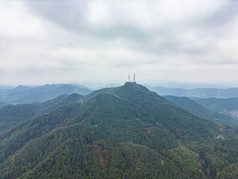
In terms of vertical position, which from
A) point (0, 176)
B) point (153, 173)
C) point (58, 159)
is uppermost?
point (58, 159)

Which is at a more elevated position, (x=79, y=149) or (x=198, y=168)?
(x=79, y=149)

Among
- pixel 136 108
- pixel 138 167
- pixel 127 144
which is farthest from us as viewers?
pixel 136 108

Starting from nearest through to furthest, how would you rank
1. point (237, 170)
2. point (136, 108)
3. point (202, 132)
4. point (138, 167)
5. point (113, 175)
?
point (113, 175), point (138, 167), point (237, 170), point (202, 132), point (136, 108)

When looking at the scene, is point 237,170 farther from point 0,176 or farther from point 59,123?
point 59,123

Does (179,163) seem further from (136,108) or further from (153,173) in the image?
(136,108)

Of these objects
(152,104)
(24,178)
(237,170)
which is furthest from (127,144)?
(152,104)

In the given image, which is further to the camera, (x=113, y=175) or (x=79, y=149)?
(x=79, y=149)
